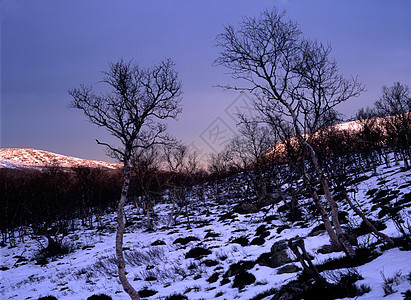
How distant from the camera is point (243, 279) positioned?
372 inches

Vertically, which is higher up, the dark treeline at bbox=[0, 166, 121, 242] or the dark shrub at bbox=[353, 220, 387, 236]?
the dark treeline at bbox=[0, 166, 121, 242]

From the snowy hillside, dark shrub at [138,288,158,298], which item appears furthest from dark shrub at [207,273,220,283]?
dark shrub at [138,288,158,298]

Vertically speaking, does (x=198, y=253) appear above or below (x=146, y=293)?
below

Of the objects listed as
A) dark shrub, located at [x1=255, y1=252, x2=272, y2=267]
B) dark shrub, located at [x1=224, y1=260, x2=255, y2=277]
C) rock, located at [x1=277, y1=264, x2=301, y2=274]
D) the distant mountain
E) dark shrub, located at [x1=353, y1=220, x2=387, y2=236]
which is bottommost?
dark shrub, located at [x1=224, y1=260, x2=255, y2=277]

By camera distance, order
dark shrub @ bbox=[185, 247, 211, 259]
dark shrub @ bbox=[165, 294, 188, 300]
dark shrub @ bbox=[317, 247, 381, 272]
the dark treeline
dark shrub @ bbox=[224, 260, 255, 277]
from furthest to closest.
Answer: the dark treeline, dark shrub @ bbox=[185, 247, 211, 259], dark shrub @ bbox=[224, 260, 255, 277], dark shrub @ bbox=[165, 294, 188, 300], dark shrub @ bbox=[317, 247, 381, 272]

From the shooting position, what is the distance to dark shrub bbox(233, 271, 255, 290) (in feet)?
29.7

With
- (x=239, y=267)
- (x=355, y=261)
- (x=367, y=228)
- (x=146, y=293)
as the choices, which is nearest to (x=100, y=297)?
(x=146, y=293)

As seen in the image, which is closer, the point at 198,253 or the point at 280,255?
the point at 280,255

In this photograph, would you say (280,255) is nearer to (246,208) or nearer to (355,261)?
(355,261)

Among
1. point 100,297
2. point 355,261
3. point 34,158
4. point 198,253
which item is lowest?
point 198,253

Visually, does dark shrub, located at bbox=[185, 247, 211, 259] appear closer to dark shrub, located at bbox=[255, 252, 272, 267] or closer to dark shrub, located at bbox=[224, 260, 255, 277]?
dark shrub, located at bbox=[224, 260, 255, 277]

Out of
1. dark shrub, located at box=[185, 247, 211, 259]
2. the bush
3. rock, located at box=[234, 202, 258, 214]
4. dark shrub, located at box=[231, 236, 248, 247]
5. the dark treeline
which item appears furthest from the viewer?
the dark treeline

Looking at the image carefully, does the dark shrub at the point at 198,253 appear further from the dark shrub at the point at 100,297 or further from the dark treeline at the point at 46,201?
the dark treeline at the point at 46,201

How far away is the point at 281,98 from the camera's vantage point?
9906 mm
